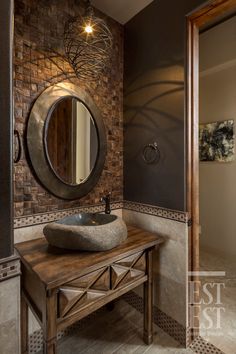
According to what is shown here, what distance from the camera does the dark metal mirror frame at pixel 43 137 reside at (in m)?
1.41

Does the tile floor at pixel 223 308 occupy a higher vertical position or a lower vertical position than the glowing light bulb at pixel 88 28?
lower

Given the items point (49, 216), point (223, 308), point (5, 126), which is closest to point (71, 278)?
point (49, 216)

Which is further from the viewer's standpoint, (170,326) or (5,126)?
(170,326)

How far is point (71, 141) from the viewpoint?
1612mm

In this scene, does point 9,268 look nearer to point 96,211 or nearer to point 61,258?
point 61,258

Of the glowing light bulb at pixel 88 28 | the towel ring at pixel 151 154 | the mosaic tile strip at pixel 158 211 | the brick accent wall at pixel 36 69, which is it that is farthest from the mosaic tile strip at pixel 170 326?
the glowing light bulb at pixel 88 28

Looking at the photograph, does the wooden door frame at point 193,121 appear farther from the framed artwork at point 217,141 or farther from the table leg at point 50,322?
the framed artwork at point 217,141

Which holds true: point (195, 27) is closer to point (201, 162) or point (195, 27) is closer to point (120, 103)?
point (120, 103)

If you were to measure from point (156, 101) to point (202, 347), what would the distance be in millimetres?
1869

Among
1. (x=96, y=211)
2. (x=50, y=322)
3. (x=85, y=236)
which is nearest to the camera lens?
(x=50, y=322)

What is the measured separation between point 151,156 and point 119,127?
47 cm

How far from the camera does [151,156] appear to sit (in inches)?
68.5

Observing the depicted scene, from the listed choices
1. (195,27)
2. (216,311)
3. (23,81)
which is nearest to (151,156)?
(195,27)

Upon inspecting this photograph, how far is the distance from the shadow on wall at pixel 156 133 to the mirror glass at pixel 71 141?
0.38 metres
